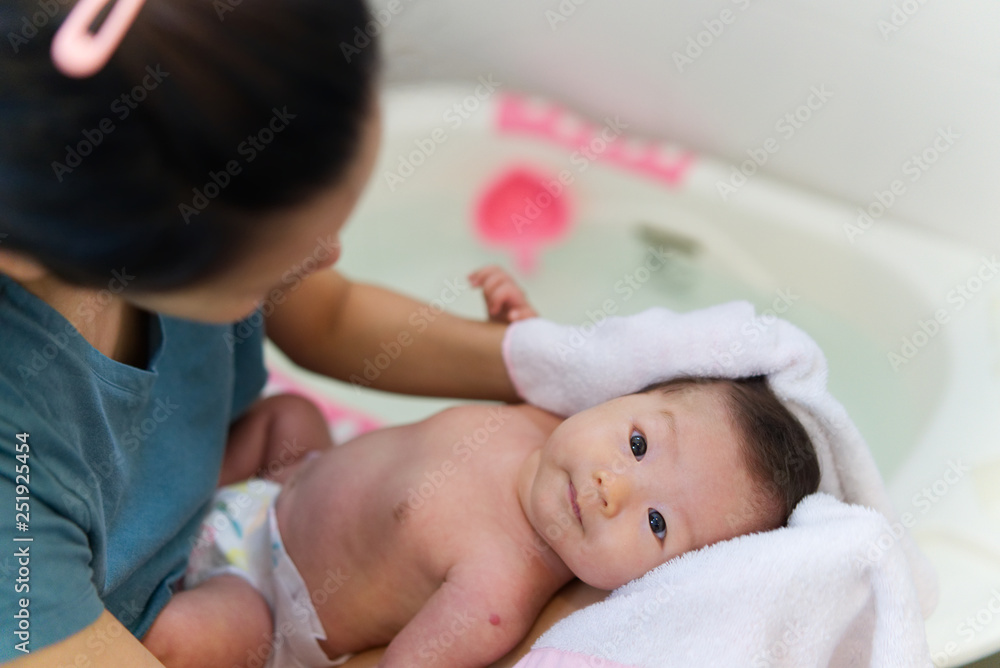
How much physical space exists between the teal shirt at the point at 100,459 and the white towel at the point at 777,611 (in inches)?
15.7

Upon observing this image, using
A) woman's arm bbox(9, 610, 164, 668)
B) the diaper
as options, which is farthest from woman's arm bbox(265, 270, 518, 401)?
woman's arm bbox(9, 610, 164, 668)

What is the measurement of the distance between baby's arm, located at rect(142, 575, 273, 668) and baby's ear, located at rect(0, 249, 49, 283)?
0.46 metres

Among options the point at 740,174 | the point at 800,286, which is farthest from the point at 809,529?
the point at 740,174

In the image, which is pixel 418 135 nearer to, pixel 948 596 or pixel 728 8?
pixel 728 8

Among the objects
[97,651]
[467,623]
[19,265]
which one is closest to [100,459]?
[97,651]

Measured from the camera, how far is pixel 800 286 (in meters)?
1.47

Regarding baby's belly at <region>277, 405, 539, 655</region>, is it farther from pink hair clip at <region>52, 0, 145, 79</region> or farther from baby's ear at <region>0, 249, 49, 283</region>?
pink hair clip at <region>52, 0, 145, 79</region>

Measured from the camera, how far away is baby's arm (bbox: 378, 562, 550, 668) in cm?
83

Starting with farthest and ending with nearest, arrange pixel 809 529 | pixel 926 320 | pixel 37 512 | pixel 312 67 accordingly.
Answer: pixel 926 320 → pixel 809 529 → pixel 37 512 → pixel 312 67

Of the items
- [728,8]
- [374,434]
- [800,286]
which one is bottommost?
[374,434]

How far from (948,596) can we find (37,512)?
0.91m

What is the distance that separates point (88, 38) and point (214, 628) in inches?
26.2

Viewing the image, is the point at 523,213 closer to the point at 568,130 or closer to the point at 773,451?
the point at 568,130

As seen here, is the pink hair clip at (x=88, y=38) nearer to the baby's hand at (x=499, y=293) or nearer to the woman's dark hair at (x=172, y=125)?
the woman's dark hair at (x=172, y=125)
